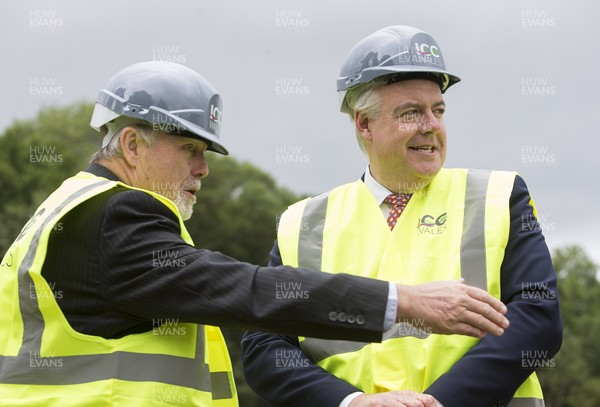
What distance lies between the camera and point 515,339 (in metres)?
5.48

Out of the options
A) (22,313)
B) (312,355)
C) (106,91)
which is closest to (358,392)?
(312,355)

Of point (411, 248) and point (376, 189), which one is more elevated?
point (376, 189)

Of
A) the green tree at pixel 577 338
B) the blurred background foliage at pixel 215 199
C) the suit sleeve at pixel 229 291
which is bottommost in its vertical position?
the green tree at pixel 577 338

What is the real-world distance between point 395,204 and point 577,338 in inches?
2666

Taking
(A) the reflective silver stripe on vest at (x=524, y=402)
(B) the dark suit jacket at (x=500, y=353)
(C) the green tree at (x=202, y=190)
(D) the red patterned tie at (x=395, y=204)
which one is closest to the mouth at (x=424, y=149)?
(D) the red patterned tie at (x=395, y=204)

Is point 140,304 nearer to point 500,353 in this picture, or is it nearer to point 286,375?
point 286,375

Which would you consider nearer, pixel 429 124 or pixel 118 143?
pixel 118 143

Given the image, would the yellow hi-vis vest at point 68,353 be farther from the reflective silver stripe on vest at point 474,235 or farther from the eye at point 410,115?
the eye at point 410,115

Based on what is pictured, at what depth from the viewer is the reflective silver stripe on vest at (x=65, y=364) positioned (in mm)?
5070

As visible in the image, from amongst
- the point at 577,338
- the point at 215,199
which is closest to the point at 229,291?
the point at 215,199

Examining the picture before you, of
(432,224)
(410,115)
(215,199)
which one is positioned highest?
(410,115)

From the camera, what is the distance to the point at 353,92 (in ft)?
21.8

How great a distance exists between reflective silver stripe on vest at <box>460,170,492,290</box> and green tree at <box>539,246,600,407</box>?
64223 mm

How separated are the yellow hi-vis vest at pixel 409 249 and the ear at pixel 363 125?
0.32 metres
